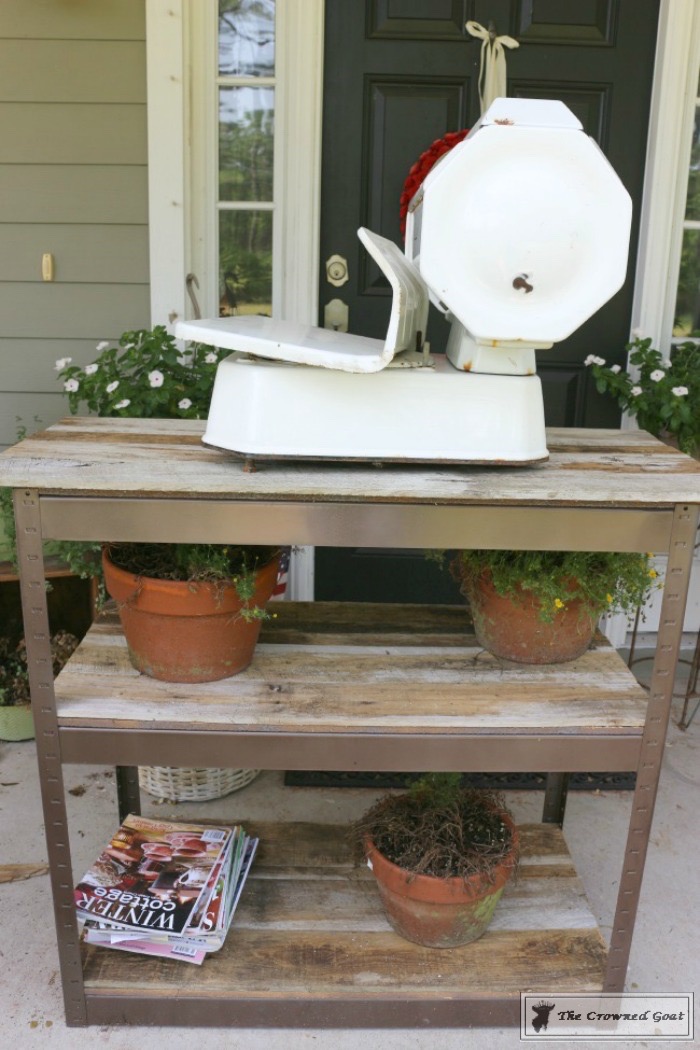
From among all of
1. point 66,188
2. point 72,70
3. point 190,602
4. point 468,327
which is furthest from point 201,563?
point 72,70

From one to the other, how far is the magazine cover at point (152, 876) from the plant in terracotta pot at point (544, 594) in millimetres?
719

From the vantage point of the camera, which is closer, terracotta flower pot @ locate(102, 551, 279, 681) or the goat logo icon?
terracotta flower pot @ locate(102, 551, 279, 681)

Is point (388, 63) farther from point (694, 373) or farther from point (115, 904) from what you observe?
point (115, 904)

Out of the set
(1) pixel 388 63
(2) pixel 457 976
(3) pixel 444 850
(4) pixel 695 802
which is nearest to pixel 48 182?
(1) pixel 388 63

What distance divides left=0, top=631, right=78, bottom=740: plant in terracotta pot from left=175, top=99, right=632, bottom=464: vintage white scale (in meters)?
1.37

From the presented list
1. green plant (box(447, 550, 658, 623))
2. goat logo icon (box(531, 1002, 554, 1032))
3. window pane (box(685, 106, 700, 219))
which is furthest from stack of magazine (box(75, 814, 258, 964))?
window pane (box(685, 106, 700, 219))

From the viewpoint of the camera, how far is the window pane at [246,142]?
101 inches

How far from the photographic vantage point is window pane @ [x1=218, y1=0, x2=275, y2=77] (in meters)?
2.51

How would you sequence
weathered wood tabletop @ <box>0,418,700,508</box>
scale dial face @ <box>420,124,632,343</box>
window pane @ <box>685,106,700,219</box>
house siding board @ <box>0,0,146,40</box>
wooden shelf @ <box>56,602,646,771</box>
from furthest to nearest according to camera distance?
window pane @ <box>685,106,700,219</box>, house siding board @ <box>0,0,146,40</box>, wooden shelf @ <box>56,602,646,771</box>, weathered wood tabletop @ <box>0,418,700,508</box>, scale dial face @ <box>420,124,632,343</box>

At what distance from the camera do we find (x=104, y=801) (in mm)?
2314

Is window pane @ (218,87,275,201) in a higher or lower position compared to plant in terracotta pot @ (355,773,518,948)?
higher

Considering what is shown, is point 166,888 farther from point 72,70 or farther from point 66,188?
point 72,70

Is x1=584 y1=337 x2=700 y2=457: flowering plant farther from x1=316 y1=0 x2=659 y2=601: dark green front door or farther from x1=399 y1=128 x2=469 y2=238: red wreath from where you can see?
x1=399 y1=128 x2=469 y2=238: red wreath

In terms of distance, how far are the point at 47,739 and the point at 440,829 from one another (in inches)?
28.6
